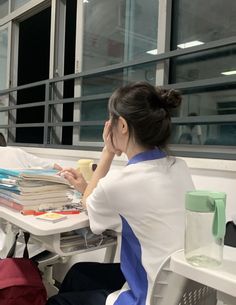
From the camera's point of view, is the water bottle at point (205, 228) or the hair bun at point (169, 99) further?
the hair bun at point (169, 99)

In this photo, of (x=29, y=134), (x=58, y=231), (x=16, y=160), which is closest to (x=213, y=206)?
(x=58, y=231)

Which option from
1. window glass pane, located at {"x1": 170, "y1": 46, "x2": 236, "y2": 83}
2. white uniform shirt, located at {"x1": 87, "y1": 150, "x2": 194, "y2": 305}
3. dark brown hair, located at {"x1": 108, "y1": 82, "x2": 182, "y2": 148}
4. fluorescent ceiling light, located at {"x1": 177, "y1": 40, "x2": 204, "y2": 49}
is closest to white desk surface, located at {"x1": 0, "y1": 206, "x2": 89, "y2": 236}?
white uniform shirt, located at {"x1": 87, "y1": 150, "x2": 194, "y2": 305}

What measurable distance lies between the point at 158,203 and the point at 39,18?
3394 millimetres

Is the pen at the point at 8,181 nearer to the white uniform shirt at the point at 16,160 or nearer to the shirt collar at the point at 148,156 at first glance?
the shirt collar at the point at 148,156

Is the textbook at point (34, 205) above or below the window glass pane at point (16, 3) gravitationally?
below

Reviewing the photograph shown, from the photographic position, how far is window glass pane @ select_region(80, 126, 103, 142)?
257cm

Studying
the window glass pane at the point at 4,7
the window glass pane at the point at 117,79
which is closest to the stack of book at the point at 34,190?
the window glass pane at the point at 117,79

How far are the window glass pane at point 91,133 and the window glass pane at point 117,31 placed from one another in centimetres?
51

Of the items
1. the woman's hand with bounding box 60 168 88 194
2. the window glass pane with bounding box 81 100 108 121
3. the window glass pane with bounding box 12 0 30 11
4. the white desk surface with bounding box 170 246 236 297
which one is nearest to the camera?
the white desk surface with bounding box 170 246 236 297

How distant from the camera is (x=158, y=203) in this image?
1.01m

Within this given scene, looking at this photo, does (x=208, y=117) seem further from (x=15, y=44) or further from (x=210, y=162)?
(x=15, y=44)

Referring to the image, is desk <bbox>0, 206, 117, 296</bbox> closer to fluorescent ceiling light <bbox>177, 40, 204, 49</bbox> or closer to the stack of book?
the stack of book

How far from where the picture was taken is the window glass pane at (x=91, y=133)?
2574 millimetres

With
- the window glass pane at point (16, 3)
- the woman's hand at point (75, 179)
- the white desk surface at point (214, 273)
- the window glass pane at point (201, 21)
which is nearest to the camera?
the white desk surface at point (214, 273)
